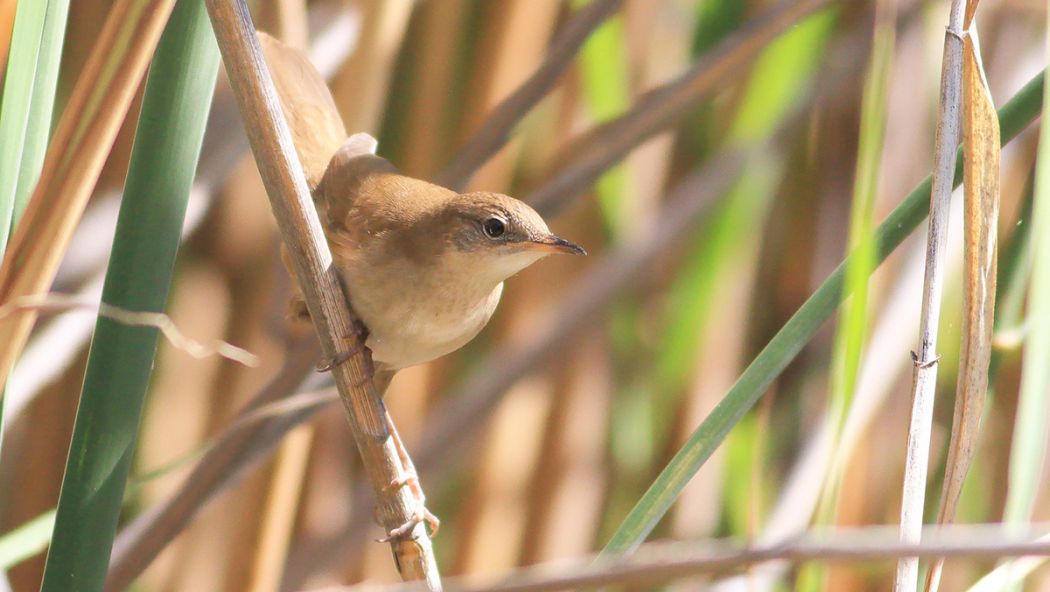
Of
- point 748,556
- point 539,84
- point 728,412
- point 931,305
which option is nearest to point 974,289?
point 931,305

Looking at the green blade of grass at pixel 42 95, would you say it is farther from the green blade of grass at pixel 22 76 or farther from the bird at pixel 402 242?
the bird at pixel 402 242

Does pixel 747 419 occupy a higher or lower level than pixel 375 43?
lower

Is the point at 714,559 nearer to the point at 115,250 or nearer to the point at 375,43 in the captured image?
the point at 115,250

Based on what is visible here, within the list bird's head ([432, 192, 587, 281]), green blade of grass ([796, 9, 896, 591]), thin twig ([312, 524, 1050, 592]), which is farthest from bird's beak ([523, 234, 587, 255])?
thin twig ([312, 524, 1050, 592])

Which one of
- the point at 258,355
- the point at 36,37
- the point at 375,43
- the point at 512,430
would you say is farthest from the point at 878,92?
the point at 258,355

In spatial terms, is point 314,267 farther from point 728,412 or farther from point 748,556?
point 748,556

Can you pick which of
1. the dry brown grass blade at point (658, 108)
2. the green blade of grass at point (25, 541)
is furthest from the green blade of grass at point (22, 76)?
the dry brown grass blade at point (658, 108)

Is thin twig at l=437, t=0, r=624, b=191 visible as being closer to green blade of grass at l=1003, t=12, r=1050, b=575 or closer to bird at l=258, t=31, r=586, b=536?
bird at l=258, t=31, r=586, b=536
